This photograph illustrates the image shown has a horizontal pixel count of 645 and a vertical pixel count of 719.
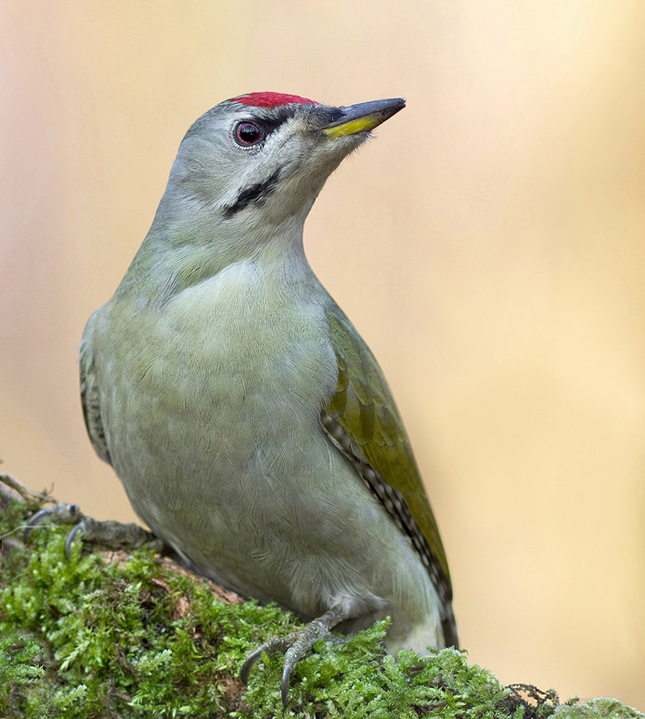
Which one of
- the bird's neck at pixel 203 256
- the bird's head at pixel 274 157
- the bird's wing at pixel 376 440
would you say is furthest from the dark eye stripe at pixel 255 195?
the bird's wing at pixel 376 440

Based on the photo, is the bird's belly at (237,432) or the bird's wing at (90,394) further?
the bird's wing at (90,394)

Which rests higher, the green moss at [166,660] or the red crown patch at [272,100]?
the red crown patch at [272,100]

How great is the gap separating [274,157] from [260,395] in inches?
43.4

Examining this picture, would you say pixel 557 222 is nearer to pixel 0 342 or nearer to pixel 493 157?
pixel 493 157

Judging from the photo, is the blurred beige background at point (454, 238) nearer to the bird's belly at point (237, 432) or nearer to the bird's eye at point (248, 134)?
the bird's eye at point (248, 134)

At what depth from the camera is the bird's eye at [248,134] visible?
3520 mm

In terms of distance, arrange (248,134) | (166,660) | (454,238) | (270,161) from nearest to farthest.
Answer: (166,660), (270,161), (248,134), (454,238)

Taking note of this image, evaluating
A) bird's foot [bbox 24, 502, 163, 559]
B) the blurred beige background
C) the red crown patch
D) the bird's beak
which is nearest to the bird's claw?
bird's foot [bbox 24, 502, 163, 559]

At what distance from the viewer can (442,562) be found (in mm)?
4035

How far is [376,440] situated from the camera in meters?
3.61

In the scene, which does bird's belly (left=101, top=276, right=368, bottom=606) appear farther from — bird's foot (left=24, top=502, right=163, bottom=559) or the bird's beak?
the bird's beak

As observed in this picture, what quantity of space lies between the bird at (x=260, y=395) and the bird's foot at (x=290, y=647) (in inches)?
0.5

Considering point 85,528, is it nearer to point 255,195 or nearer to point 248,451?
point 248,451

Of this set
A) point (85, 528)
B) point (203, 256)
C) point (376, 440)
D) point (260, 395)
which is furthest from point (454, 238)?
point (85, 528)
